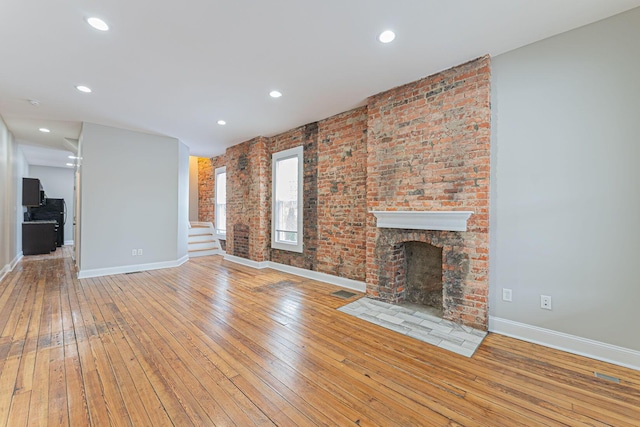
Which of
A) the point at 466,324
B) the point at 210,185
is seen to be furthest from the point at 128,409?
the point at 210,185

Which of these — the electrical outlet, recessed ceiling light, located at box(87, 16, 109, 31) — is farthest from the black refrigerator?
the electrical outlet

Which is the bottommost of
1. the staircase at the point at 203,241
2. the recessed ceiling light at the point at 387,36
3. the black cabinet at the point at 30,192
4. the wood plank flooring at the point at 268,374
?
the wood plank flooring at the point at 268,374

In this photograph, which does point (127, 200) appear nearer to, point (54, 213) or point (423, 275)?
point (423, 275)

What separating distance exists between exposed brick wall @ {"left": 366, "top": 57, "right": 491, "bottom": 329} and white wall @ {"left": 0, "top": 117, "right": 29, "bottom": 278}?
637cm

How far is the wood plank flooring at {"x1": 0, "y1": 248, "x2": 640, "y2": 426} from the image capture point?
1.67m

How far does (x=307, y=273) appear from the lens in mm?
5051

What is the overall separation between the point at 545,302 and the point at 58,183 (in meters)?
13.2

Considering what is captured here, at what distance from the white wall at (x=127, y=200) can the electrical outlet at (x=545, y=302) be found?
250 inches

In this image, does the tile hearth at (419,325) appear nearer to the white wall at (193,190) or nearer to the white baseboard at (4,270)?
the white baseboard at (4,270)

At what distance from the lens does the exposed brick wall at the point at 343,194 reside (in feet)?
13.9

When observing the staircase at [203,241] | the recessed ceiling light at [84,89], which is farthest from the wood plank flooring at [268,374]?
the staircase at [203,241]

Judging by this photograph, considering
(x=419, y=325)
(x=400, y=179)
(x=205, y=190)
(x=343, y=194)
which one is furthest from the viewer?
(x=205, y=190)

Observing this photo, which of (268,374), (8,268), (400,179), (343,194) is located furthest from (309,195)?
(8,268)

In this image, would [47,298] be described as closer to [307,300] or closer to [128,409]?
[128,409]
